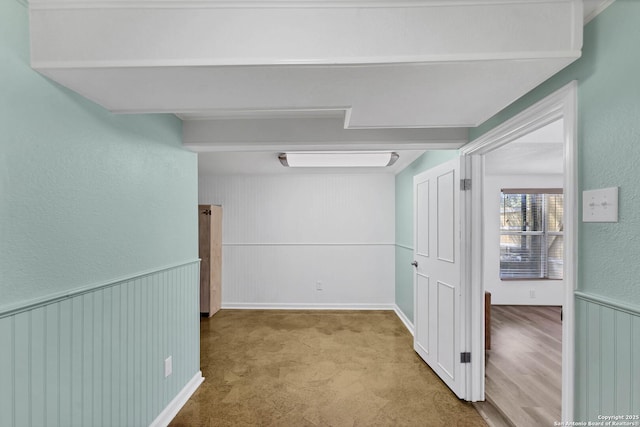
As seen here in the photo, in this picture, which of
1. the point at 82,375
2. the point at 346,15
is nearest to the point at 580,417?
the point at 346,15

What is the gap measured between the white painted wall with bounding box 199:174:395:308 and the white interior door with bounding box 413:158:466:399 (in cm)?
160

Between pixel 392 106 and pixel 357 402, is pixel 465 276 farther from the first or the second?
pixel 392 106

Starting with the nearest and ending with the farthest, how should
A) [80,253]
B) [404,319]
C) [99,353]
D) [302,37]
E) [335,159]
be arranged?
1. [302,37]
2. [80,253]
3. [99,353]
4. [335,159]
5. [404,319]

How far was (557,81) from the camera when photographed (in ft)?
4.44

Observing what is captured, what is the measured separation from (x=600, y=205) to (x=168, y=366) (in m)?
2.58

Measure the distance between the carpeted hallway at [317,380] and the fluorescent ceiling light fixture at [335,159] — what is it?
2.10 metres

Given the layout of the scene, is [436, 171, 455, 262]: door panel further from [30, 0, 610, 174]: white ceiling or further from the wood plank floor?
[30, 0, 610, 174]: white ceiling

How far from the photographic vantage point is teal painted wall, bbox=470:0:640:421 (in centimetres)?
104

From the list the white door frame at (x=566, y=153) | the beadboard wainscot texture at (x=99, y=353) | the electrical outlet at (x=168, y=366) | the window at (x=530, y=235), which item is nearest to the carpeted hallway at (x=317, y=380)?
the electrical outlet at (x=168, y=366)

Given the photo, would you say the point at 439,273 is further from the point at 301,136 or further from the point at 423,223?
the point at 301,136

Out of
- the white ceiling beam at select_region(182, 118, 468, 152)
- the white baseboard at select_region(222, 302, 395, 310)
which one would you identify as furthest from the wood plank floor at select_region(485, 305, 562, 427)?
the white ceiling beam at select_region(182, 118, 468, 152)

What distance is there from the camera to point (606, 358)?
3.74ft

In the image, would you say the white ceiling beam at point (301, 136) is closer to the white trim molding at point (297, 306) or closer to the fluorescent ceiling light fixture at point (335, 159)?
the fluorescent ceiling light fixture at point (335, 159)

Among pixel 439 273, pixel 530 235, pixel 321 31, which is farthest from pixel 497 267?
pixel 321 31
